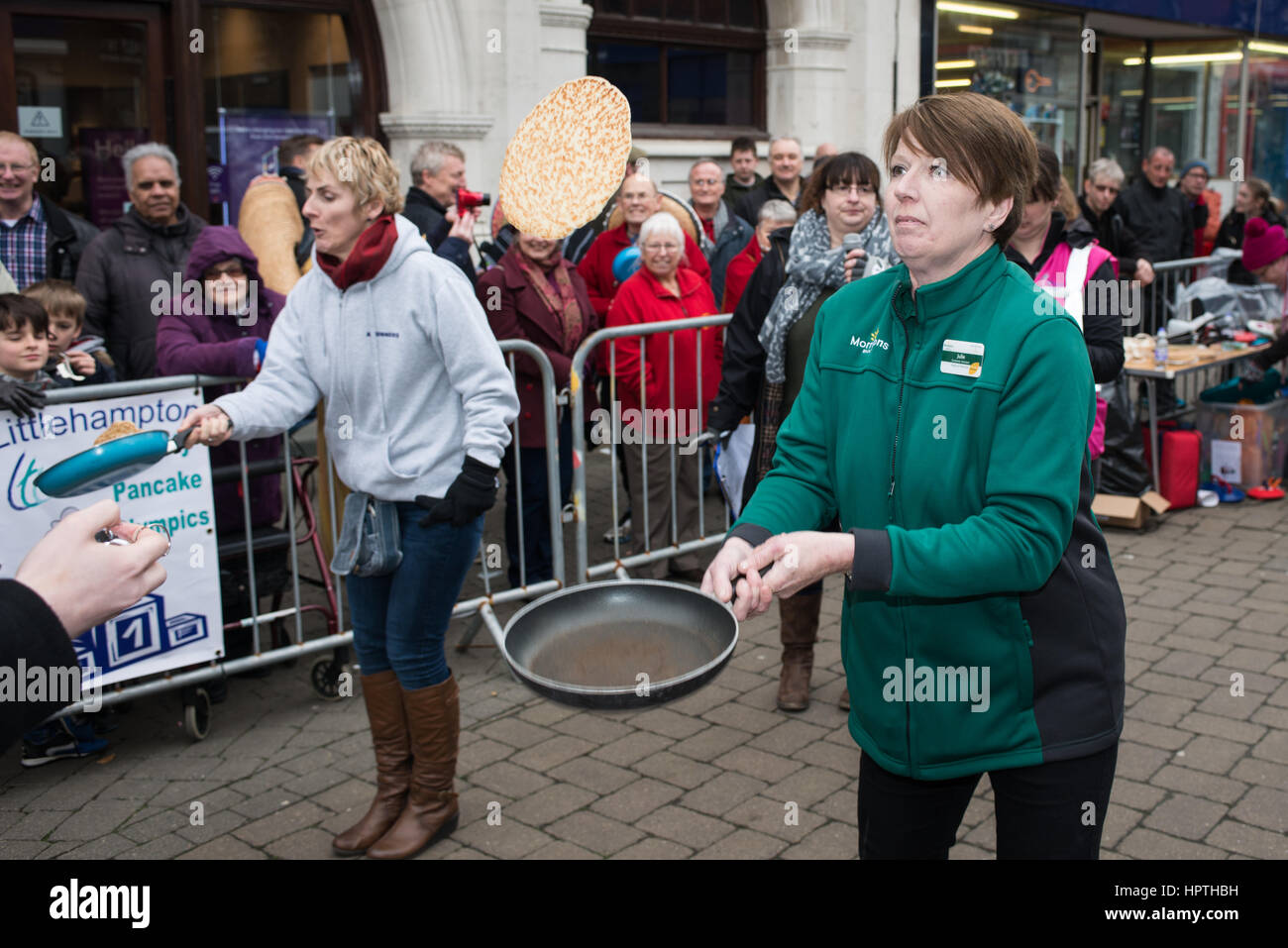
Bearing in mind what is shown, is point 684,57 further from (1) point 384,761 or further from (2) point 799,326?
(1) point 384,761

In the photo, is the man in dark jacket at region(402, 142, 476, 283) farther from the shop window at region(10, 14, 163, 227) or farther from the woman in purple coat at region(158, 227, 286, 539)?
the shop window at region(10, 14, 163, 227)

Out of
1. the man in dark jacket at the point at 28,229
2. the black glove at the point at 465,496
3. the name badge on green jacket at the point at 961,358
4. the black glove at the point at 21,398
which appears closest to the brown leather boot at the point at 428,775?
the black glove at the point at 465,496

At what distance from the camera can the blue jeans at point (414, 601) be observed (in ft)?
12.8

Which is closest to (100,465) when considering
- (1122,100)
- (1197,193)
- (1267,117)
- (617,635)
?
(617,635)

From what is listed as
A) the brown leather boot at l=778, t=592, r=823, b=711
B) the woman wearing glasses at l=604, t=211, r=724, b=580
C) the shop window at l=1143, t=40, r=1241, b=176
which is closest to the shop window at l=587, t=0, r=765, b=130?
the woman wearing glasses at l=604, t=211, r=724, b=580

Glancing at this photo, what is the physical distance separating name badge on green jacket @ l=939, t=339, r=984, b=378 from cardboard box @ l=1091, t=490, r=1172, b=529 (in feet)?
19.4

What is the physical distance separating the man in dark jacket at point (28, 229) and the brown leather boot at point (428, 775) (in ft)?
11.3

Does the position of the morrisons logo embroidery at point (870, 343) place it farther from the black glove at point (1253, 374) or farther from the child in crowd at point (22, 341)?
the black glove at point (1253, 374)

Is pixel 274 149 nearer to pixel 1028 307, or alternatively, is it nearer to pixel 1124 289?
pixel 1124 289

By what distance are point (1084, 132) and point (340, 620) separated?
637 inches

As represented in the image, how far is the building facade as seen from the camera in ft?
28.7

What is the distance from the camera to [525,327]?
20.4 ft

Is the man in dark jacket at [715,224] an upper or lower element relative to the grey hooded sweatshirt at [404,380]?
upper

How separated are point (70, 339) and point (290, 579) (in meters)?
1.40
